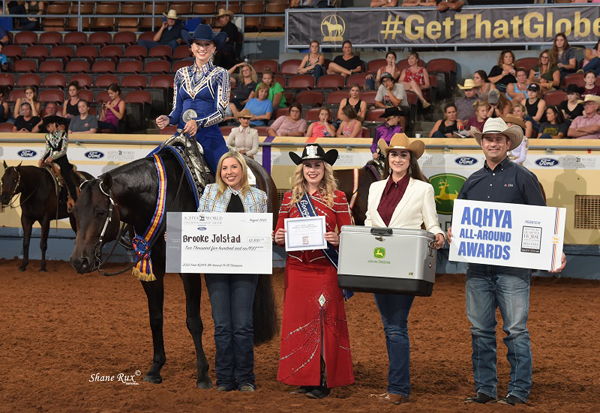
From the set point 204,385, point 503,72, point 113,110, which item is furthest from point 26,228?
point 503,72

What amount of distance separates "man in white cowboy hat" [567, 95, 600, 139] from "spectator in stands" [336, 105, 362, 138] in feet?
10.7

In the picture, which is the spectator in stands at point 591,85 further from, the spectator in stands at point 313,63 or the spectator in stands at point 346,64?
the spectator in stands at point 313,63

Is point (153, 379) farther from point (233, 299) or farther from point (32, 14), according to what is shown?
point (32, 14)

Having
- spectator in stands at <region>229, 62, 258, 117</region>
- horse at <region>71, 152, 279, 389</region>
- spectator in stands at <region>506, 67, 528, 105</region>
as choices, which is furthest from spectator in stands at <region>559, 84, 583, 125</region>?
horse at <region>71, 152, 279, 389</region>

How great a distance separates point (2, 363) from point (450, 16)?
12.2 m

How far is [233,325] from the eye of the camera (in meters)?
6.21

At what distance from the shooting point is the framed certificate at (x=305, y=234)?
5852mm

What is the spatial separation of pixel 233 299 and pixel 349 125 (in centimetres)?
779

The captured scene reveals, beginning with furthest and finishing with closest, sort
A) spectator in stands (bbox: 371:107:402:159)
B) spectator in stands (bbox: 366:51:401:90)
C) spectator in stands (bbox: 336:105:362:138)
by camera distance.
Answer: spectator in stands (bbox: 366:51:401:90)
spectator in stands (bbox: 336:105:362:138)
spectator in stands (bbox: 371:107:402:159)

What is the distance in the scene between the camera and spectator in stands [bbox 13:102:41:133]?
51.1 ft

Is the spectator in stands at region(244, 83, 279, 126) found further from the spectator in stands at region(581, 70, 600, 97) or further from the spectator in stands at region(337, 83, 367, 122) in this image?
the spectator in stands at region(581, 70, 600, 97)

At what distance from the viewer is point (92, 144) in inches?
546

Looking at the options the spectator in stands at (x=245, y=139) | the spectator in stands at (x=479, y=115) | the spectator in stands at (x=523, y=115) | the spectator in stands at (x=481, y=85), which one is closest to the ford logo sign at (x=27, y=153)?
the spectator in stands at (x=245, y=139)

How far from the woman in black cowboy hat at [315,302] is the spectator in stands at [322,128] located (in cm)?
757
